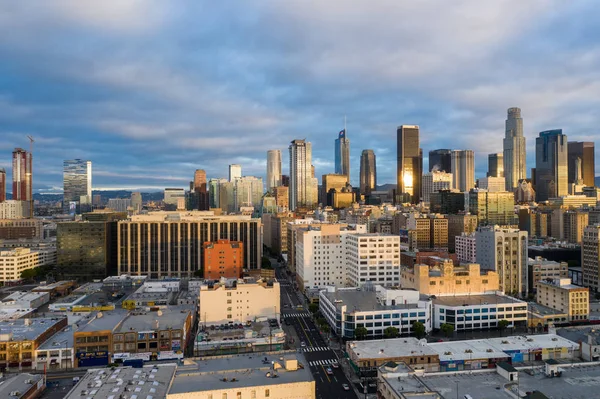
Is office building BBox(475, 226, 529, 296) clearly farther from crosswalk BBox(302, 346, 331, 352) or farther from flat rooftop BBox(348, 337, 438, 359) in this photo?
crosswalk BBox(302, 346, 331, 352)

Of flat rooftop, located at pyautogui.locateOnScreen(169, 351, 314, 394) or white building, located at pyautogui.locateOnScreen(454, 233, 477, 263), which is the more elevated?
white building, located at pyautogui.locateOnScreen(454, 233, 477, 263)

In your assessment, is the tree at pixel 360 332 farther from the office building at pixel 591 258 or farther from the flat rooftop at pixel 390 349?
the office building at pixel 591 258

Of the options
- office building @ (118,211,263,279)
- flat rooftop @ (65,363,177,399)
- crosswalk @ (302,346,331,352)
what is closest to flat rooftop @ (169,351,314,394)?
flat rooftop @ (65,363,177,399)

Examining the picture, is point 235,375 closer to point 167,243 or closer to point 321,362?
point 321,362

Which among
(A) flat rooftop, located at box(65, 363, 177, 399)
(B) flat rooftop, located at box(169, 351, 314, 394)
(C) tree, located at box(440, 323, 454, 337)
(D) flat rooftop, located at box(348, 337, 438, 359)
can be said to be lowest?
(C) tree, located at box(440, 323, 454, 337)

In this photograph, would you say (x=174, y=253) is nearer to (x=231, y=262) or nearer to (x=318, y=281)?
(x=231, y=262)
